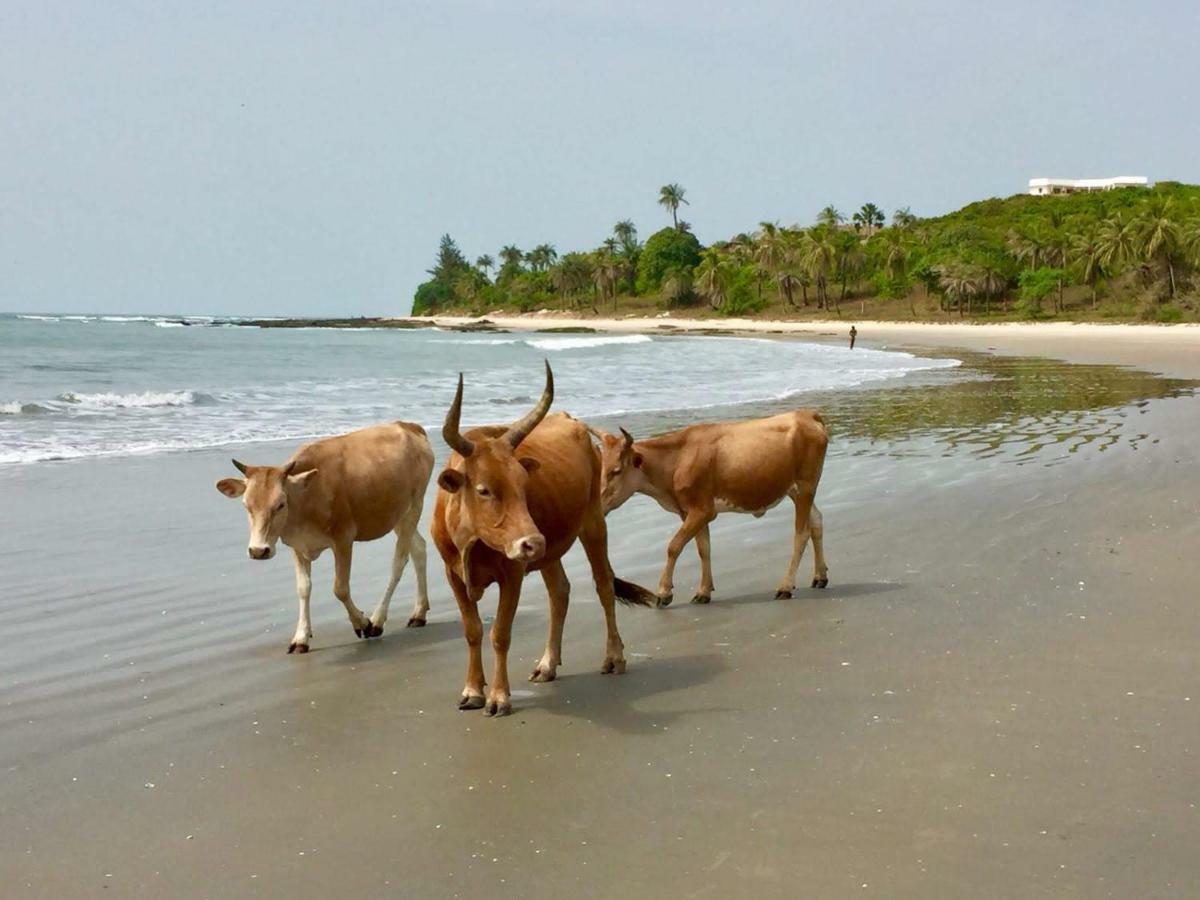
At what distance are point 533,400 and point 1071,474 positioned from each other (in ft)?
60.7

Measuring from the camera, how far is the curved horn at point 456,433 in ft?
18.6

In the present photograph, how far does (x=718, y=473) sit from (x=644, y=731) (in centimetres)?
361

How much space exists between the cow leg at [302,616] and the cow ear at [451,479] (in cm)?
202

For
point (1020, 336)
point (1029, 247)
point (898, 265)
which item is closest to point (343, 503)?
point (1020, 336)

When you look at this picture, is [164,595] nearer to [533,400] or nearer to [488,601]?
[488,601]

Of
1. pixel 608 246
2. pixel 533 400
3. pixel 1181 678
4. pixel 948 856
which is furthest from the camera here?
pixel 608 246

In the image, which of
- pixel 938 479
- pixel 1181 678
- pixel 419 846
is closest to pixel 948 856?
pixel 419 846

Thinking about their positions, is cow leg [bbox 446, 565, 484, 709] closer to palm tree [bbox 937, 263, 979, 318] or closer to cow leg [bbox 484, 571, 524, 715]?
cow leg [bbox 484, 571, 524, 715]

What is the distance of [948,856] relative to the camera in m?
4.39

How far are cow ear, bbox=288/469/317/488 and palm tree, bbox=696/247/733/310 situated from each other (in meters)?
128

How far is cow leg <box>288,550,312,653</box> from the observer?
299 inches

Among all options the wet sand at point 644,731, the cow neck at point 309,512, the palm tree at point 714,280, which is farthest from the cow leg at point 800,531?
the palm tree at point 714,280

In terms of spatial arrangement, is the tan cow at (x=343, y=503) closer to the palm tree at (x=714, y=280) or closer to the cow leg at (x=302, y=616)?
the cow leg at (x=302, y=616)

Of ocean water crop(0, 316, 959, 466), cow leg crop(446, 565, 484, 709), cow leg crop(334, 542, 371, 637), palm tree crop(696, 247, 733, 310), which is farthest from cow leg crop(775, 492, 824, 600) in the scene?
palm tree crop(696, 247, 733, 310)
